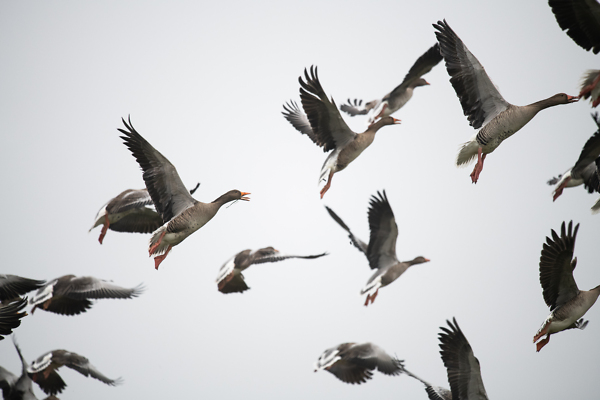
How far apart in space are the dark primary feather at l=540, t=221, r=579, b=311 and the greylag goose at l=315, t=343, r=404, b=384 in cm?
269

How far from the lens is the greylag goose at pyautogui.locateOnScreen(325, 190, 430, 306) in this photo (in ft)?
29.4

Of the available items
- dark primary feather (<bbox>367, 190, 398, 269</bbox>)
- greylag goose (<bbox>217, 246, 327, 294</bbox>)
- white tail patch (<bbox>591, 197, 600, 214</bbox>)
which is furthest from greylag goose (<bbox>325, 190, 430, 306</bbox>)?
white tail patch (<bbox>591, 197, 600, 214</bbox>)

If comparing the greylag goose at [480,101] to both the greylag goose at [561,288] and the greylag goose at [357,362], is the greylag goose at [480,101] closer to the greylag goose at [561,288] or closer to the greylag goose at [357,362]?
the greylag goose at [561,288]

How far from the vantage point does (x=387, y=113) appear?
1172 cm

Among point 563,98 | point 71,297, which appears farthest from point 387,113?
point 71,297

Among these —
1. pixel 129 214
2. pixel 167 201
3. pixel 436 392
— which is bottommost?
pixel 436 392

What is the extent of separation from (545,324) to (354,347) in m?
3.04

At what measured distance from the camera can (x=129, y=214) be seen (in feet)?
29.3

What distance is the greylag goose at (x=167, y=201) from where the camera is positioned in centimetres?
645

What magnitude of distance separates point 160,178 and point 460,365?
4.27 metres

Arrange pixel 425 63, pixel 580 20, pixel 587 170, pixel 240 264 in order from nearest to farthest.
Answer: pixel 580 20 < pixel 587 170 < pixel 240 264 < pixel 425 63

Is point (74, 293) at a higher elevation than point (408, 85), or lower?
lower

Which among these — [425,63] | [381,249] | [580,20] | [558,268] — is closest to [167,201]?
[381,249]

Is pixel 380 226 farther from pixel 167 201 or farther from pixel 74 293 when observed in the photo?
pixel 74 293
